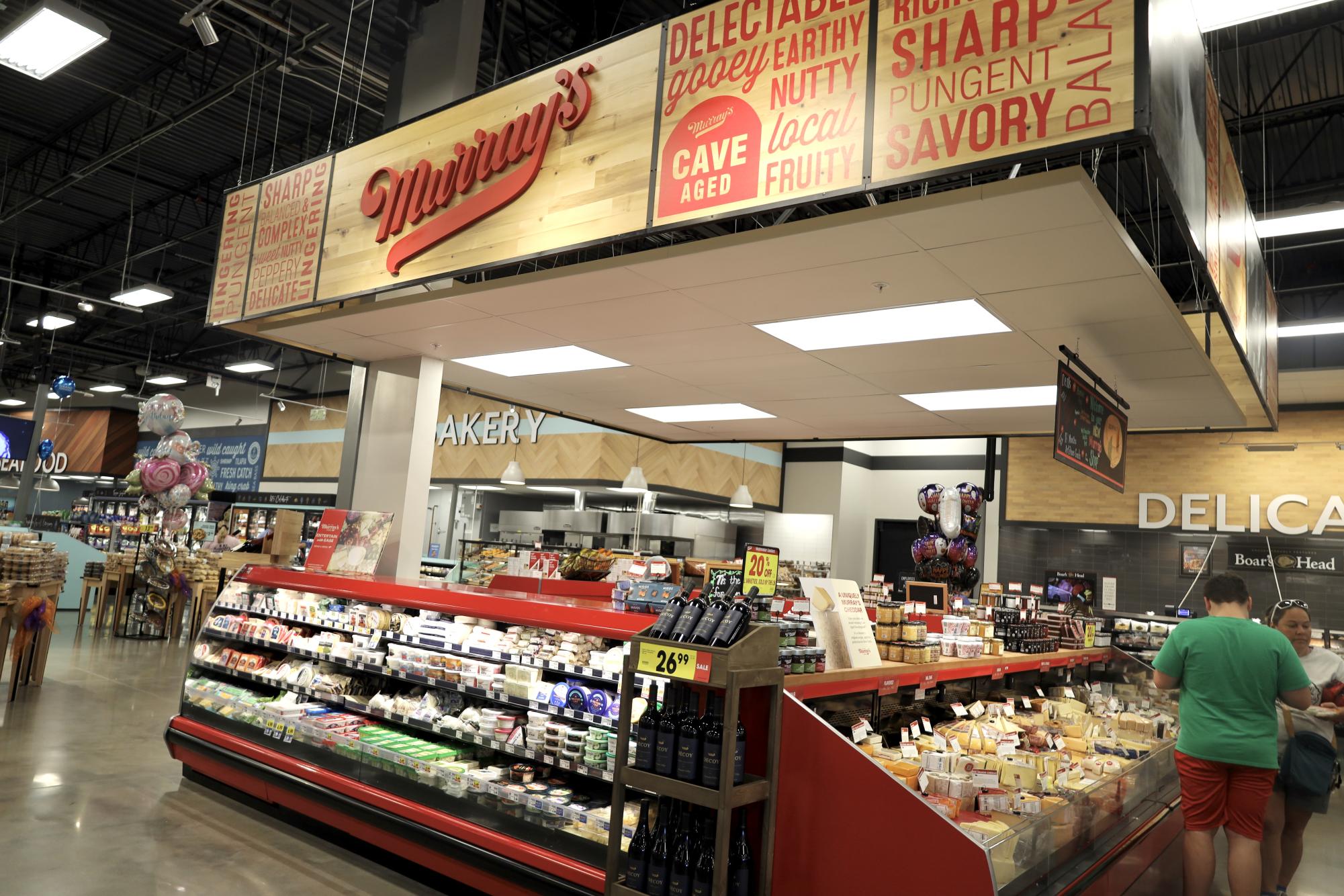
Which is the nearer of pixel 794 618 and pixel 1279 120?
pixel 794 618

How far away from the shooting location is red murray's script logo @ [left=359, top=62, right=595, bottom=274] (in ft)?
14.6

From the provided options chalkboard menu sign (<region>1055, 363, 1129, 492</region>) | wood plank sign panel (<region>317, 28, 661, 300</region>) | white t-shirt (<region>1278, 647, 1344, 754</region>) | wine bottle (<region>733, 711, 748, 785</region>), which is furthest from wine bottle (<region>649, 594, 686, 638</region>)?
white t-shirt (<region>1278, 647, 1344, 754</region>)

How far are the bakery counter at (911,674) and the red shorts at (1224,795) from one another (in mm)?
930

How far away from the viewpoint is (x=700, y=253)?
151 inches

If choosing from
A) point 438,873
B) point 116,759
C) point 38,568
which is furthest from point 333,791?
point 38,568

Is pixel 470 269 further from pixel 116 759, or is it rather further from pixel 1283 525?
pixel 1283 525

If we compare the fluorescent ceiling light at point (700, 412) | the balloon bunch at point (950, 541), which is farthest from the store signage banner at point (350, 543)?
the balloon bunch at point (950, 541)

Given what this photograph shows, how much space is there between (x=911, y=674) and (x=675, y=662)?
4.78ft

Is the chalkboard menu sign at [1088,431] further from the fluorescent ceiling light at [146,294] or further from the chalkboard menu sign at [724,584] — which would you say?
the fluorescent ceiling light at [146,294]

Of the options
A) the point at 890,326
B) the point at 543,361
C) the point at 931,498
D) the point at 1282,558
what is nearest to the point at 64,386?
the point at 543,361

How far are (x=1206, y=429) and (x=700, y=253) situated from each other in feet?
16.5

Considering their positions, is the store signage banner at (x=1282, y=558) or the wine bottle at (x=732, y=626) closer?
the wine bottle at (x=732, y=626)

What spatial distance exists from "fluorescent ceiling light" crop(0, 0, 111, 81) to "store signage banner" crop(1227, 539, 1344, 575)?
1369cm

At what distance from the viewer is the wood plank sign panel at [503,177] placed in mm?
4137
